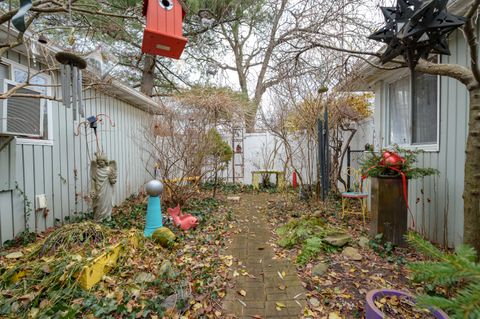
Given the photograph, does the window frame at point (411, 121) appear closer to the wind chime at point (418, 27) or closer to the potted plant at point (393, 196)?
the potted plant at point (393, 196)

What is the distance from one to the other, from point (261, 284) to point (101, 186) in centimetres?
276

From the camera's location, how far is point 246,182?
8.12 meters

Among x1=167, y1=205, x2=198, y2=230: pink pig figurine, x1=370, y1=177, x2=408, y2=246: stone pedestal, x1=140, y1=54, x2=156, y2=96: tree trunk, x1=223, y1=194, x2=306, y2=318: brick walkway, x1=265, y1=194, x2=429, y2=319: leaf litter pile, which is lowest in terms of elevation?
x1=223, y1=194, x2=306, y2=318: brick walkway

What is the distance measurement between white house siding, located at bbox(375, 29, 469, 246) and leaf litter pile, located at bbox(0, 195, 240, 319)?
252cm

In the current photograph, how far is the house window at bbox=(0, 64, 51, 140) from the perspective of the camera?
8.65ft

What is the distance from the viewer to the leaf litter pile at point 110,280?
1.72m

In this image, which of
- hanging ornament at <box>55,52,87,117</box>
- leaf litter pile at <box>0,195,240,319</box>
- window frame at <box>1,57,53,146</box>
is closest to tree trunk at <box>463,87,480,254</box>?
leaf litter pile at <box>0,195,240,319</box>

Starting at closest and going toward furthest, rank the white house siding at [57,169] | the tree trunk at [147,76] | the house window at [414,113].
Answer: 1. the white house siding at [57,169]
2. the house window at [414,113]
3. the tree trunk at [147,76]

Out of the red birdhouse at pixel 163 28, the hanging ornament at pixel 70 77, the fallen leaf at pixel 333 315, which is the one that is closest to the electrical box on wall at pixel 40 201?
the hanging ornament at pixel 70 77

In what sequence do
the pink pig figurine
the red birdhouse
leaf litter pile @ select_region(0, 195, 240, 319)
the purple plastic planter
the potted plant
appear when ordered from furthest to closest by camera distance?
the pink pig figurine → the potted plant → the red birdhouse → leaf litter pile @ select_region(0, 195, 240, 319) → the purple plastic planter

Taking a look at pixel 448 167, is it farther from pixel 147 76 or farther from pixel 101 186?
pixel 147 76

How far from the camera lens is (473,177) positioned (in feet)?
5.74

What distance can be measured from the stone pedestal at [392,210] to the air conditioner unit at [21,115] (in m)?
4.06

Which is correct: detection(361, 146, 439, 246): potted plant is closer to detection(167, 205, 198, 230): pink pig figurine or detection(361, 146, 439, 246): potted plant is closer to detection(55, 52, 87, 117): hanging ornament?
detection(167, 205, 198, 230): pink pig figurine
